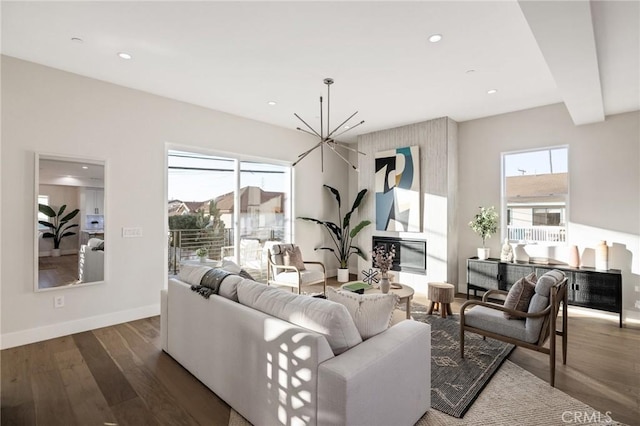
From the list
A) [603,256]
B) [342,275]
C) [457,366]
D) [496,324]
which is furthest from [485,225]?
[342,275]

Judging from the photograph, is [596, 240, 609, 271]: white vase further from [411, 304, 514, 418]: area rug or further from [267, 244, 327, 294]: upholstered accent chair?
[267, 244, 327, 294]: upholstered accent chair

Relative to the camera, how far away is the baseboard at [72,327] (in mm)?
3182

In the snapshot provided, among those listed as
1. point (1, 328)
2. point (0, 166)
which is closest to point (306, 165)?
point (0, 166)

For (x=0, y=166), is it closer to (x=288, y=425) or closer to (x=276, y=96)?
(x=276, y=96)

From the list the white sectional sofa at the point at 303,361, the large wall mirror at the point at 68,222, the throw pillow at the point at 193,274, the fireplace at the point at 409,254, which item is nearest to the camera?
the white sectional sofa at the point at 303,361

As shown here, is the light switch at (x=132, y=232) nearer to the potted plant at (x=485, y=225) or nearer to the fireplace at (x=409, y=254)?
the fireplace at (x=409, y=254)

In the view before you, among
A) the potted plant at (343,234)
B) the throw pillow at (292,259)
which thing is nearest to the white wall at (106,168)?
the throw pillow at (292,259)

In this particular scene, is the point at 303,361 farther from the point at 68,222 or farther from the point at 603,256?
the point at 603,256

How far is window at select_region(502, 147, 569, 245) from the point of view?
4.62m

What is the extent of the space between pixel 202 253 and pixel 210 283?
7.91 ft

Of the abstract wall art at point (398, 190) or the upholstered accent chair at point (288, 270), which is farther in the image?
the abstract wall art at point (398, 190)

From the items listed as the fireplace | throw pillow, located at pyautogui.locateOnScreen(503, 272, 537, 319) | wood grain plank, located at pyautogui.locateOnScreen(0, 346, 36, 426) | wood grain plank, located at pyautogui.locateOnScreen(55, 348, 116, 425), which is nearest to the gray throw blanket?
wood grain plank, located at pyautogui.locateOnScreen(55, 348, 116, 425)

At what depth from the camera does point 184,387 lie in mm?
2416

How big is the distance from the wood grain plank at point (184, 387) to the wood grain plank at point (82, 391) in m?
0.39
